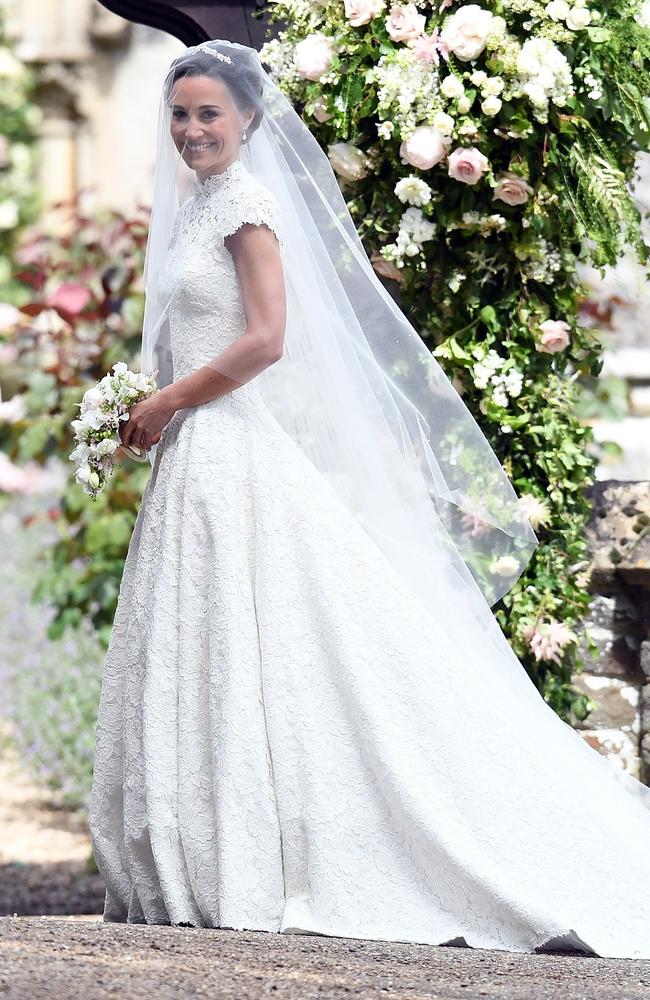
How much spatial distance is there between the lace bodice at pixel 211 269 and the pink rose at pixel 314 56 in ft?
2.05

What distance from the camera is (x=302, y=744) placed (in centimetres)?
295

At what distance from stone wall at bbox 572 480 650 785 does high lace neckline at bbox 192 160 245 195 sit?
61.5 inches

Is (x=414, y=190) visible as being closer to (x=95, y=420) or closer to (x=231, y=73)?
(x=231, y=73)

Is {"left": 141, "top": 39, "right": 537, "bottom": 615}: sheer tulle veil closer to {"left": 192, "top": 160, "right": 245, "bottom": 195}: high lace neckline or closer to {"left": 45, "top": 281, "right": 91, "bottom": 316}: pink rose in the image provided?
{"left": 192, "top": 160, "right": 245, "bottom": 195}: high lace neckline

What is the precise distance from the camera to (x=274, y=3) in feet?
12.8

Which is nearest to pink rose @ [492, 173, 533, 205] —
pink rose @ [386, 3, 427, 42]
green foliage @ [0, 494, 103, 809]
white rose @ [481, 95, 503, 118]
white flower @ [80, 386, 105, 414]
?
white rose @ [481, 95, 503, 118]

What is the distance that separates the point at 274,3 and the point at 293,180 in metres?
0.86

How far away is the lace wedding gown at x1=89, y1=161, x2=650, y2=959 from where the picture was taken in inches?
113

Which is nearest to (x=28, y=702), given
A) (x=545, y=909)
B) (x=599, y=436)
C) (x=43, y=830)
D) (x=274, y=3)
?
(x=43, y=830)

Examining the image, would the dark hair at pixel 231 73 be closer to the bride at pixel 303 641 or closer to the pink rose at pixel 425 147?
the bride at pixel 303 641

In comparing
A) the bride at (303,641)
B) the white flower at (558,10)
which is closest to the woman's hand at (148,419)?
the bride at (303,641)

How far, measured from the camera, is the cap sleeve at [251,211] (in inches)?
122

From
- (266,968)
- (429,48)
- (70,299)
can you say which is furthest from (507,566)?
(70,299)

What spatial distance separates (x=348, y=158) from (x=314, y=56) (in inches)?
10.9
